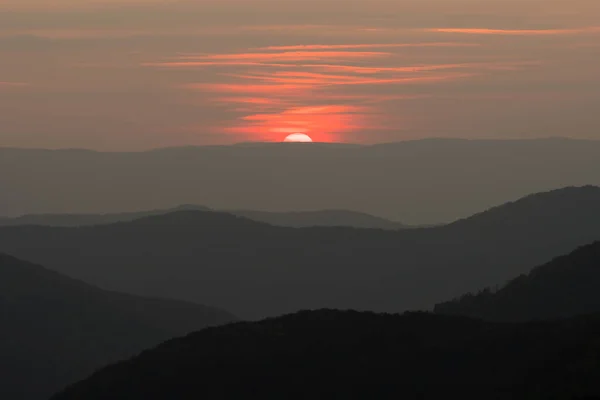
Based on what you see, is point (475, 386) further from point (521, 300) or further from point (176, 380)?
point (521, 300)

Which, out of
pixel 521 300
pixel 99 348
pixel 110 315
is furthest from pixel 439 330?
pixel 110 315

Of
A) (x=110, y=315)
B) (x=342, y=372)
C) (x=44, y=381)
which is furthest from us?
(x=110, y=315)

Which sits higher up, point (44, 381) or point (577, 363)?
point (44, 381)

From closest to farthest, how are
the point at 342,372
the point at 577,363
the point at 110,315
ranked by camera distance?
the point at 577,363
the point at 342,372
the point at 110,315

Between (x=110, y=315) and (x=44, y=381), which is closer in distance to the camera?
(x=44, y=381)

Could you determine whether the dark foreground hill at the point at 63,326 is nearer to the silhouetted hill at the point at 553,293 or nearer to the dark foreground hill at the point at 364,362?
the silhouetted hill at the point at 553,293

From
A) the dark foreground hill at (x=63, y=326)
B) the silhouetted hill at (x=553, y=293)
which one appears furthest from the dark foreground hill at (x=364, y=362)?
the dark foreground hill at (x=63, y=326)

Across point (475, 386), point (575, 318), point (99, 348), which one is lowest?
point (475, 386)

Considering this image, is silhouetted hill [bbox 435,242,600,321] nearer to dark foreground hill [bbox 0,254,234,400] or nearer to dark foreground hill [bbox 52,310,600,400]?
dark foreground hill [bbox 52,310,600,400]
